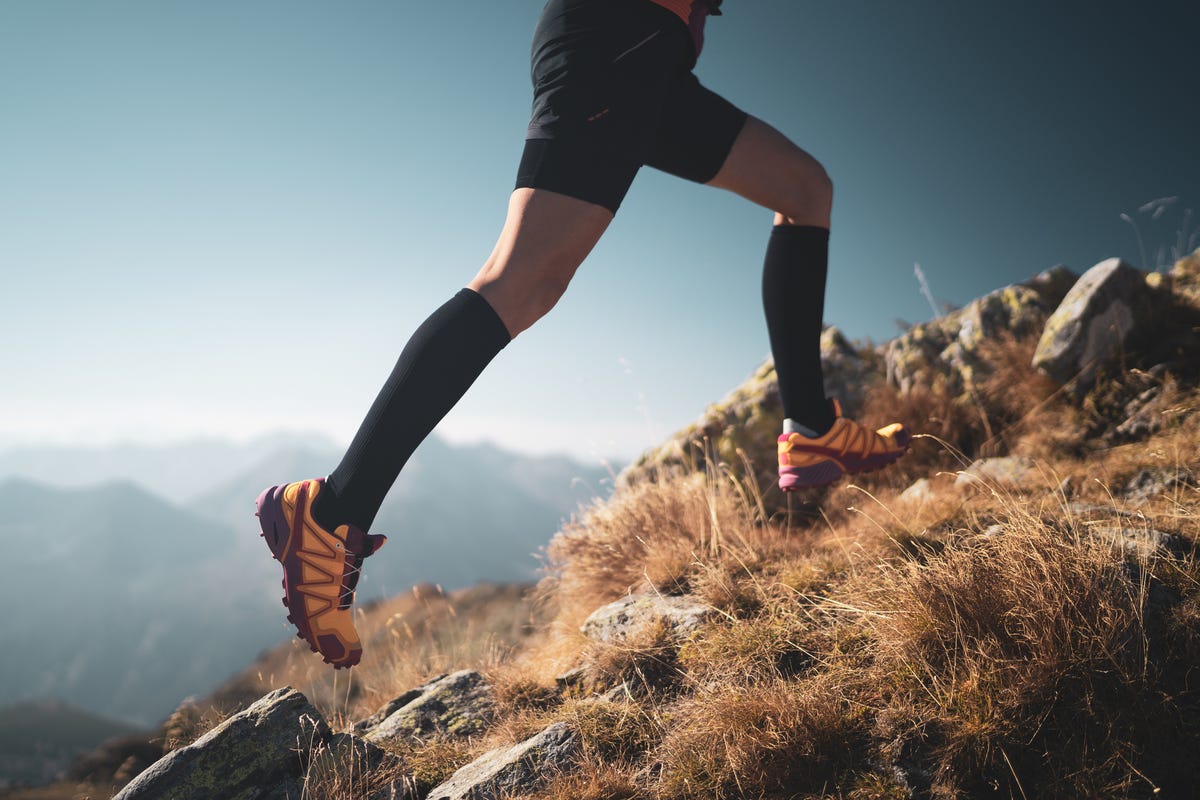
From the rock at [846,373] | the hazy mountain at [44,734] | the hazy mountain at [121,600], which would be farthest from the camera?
the hazy mountain at [121,600]

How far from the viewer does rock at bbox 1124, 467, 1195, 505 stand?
201cm

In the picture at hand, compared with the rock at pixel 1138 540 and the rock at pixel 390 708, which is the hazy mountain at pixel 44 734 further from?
the rock at pixel 1138 540

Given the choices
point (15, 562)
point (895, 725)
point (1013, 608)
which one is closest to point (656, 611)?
point (895, 725)

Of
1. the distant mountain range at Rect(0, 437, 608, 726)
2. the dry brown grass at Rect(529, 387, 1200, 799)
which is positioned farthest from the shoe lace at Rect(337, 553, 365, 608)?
the distant mountain range at Rect(0, 437, 608, 726)

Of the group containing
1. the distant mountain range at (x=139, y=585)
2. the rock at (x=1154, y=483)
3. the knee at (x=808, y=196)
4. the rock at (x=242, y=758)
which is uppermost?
the distant mountain range at (x=139, y=585)

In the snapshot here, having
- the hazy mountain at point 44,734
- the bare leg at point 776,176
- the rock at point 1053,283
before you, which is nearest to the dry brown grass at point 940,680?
the bare leg at point 776,176

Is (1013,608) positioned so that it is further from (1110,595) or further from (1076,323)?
(1076,323)

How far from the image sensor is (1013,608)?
1199mm

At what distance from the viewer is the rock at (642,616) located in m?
1.77

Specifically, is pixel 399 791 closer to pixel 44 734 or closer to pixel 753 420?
pixel 753 420

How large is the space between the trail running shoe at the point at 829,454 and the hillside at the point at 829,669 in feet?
0.85

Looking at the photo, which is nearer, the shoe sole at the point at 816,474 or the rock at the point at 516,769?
the rock at the point at 516,769

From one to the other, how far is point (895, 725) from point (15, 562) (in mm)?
235483

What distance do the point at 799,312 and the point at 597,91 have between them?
1.14 m
